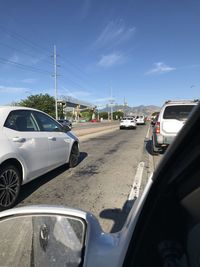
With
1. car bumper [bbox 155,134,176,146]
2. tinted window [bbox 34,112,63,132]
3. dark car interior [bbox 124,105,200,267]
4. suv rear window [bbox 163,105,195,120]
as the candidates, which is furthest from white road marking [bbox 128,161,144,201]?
dark car interior [bbox 124,105,200,267]

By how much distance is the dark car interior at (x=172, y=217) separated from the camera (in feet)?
4.48

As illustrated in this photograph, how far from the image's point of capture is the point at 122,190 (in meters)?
7.48

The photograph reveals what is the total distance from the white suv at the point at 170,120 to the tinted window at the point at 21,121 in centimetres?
628

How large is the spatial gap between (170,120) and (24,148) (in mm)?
7259

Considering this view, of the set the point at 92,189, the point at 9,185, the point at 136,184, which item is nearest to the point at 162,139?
the point at 136,184

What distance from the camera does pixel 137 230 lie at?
1.47 metres

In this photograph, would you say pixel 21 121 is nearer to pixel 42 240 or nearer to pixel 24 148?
pixel 24 148

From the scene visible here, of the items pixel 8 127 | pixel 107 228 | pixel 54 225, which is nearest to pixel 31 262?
pixel 54 225

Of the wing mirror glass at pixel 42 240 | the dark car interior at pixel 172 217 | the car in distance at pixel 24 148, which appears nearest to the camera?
the dark car interior at pixel 172 217

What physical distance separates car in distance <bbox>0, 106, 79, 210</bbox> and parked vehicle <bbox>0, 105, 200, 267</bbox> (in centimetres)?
377

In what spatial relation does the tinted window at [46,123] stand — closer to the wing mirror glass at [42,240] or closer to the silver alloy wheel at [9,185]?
the silver alloy wheel at [9,185]

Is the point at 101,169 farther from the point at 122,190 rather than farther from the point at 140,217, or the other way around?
the point at 140,217

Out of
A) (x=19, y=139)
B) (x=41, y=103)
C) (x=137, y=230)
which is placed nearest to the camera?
(x=137, y=230)

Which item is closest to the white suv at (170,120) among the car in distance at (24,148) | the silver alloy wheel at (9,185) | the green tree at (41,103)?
the car in distance at (24,148)
